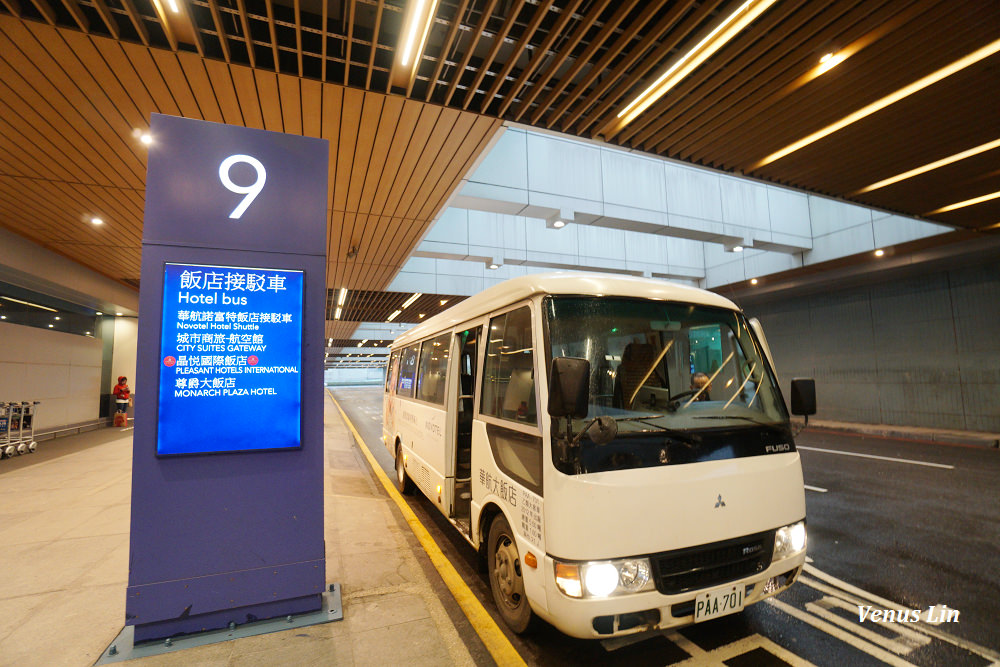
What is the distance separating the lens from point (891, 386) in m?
13.7

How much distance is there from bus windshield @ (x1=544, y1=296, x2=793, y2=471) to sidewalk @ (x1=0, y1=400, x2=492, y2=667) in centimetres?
189

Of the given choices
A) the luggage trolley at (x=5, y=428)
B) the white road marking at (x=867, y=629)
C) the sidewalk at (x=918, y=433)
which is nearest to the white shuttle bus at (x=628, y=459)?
the white road marking at (x=867, y=629)

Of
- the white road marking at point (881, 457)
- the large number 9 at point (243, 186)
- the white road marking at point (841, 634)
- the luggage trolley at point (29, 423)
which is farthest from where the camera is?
the luggage trolley at point (29, 423)

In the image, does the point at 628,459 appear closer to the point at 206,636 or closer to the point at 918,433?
the point at 206,636

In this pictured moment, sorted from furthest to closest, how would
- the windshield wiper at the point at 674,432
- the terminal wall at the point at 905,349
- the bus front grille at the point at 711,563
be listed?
the terminal wall at the point at 905,349 → the windshield wiper at the point at 674,432 → the bus front grille at the point at 711,563

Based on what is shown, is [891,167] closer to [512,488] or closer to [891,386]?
[512,488]

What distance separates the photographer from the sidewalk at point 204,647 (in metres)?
2.91

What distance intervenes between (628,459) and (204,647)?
10.1 ft

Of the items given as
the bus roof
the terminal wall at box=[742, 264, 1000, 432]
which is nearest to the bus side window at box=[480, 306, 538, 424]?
the bus roof

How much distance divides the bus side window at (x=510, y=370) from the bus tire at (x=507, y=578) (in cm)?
87

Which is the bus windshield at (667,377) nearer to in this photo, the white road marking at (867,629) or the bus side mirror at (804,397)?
the bus side mirror at (804,397)

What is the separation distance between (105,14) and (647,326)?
498 cm

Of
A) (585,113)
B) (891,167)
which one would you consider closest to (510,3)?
(585,113)

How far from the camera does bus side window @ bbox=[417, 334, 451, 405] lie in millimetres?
5234
